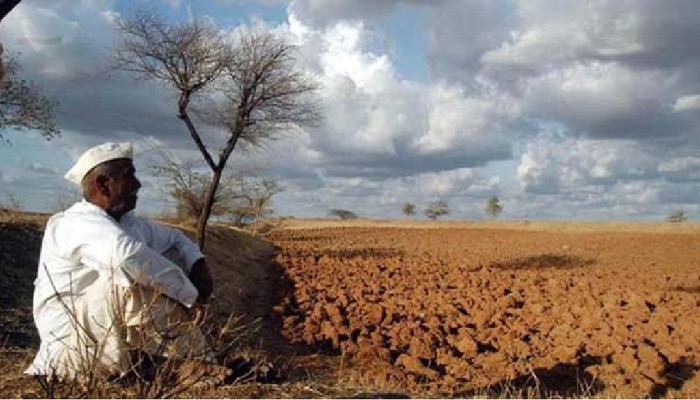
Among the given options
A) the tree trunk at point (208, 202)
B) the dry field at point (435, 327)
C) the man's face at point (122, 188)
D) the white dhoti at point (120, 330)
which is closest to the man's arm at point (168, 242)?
the man's face at point (122, 188)

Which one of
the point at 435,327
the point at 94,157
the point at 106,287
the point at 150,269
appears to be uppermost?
the point at 94,157

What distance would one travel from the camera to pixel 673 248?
34188mm

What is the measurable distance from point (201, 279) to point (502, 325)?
29.0ft

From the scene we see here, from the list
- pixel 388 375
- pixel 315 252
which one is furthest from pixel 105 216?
pixel 315 252

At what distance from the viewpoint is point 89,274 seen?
4.33 m

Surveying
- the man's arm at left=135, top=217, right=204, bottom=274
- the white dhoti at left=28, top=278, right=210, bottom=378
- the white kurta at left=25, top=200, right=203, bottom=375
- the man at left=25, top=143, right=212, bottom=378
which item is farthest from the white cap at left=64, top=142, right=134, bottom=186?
the white dhoti at left=28, top=278, right=210, bottom=378

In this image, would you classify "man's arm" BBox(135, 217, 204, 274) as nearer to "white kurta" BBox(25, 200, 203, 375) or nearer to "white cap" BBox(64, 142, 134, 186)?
"white kurta" BBox(25, 200, 203, 375)

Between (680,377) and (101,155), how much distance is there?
27.4 ft

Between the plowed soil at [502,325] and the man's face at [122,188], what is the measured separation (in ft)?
10.2

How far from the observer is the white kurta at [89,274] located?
4.14m

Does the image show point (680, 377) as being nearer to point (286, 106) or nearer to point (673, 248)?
point (286, 106)

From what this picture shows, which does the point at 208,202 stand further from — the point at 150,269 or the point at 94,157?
the point at 150,269

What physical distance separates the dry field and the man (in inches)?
10.1

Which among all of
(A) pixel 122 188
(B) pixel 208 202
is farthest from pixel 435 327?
(A) pixel 122 188
